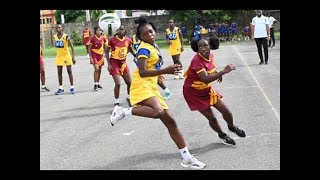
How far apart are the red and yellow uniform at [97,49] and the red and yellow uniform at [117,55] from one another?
137 inches

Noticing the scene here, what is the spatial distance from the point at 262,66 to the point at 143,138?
32.9ft

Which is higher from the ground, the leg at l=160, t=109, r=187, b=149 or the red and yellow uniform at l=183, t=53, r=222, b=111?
the red and yellow uniform at l=183, t=53, r=222, b=111

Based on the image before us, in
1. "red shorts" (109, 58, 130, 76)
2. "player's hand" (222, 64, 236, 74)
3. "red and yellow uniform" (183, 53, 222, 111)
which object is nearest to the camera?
"player's hand" (222, 64, 236, 74)

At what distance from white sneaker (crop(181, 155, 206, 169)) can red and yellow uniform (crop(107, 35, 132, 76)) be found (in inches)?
182

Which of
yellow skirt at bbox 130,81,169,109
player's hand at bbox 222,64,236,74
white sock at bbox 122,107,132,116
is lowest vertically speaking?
white sock at bbox 122,107,132,116

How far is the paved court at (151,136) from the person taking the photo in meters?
5.91

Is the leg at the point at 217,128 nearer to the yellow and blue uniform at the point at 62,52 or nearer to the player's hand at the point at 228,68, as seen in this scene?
the player's hand at the point at 228,68

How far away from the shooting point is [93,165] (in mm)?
5895

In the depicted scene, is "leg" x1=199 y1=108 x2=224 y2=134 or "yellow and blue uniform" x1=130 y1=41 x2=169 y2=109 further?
"leg" x1=199 y1=108 x2=224 y2=134

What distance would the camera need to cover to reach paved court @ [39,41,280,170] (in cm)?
591

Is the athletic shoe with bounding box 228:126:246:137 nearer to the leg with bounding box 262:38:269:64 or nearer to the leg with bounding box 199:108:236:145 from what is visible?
the leg with bounding box 199:108:236:145

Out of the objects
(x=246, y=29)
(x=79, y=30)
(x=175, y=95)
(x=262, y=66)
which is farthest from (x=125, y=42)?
(x=79, y=30)

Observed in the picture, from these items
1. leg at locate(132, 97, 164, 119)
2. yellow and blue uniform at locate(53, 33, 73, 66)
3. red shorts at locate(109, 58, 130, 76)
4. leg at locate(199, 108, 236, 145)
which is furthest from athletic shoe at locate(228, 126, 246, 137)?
yellow and blue uniform at locate(53, 33, 73, 66)
